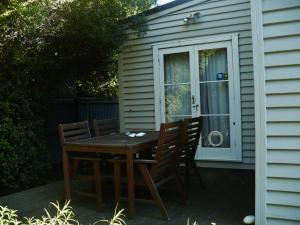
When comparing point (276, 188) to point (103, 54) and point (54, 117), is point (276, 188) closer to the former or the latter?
point (103, 54)

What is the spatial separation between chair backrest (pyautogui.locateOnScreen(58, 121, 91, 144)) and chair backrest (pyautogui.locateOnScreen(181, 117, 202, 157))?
4.28ft

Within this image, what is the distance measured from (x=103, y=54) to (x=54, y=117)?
1.66 m

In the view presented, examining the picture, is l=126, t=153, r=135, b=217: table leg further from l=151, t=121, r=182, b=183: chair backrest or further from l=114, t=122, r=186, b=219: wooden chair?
l=151, t=121, r=182, b=183: chair backrest

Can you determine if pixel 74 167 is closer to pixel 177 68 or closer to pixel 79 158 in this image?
pixel 79 158

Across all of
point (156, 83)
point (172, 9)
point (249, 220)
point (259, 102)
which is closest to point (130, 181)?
point (249, 220)

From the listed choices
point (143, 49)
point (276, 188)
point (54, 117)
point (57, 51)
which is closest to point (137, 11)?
point (143, 49)

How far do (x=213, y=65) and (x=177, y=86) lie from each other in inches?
30.0

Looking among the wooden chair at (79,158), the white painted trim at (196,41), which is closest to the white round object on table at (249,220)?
the wooden chair at (79,158)

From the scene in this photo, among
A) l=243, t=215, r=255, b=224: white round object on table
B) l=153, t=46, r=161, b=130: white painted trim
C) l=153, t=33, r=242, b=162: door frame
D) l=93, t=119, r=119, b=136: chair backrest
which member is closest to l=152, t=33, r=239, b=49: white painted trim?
l=153, t=33, r=242, b=162: door frame

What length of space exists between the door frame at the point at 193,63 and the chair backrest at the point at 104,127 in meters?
1.42

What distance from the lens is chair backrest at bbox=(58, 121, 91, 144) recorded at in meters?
4.20

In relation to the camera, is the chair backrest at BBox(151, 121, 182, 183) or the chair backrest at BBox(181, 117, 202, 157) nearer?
the chair backrest at BBox(151, 121, 182, 183)

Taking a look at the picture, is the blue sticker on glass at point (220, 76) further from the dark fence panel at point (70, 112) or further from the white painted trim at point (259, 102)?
the dark fence panel at point (70, 112)

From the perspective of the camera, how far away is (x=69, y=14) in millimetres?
6191
